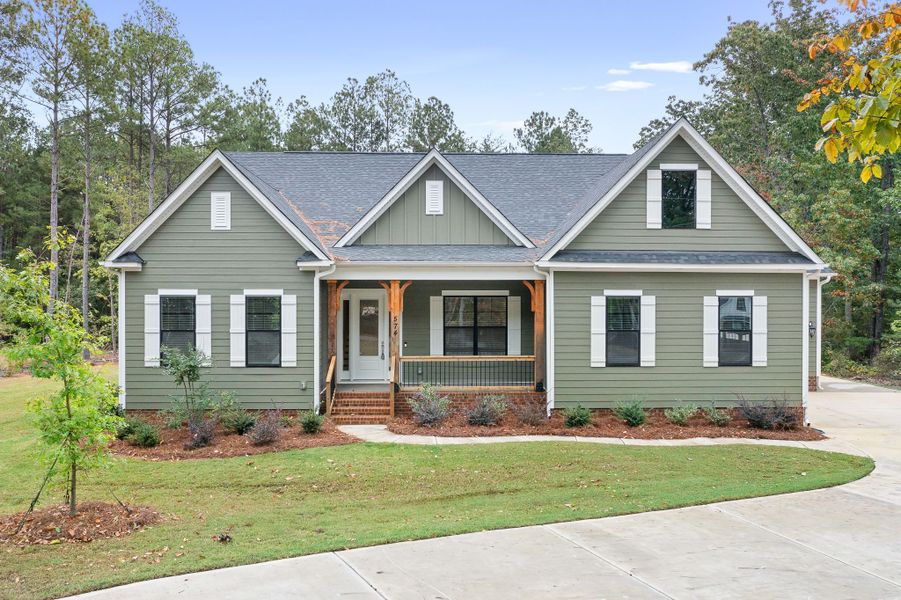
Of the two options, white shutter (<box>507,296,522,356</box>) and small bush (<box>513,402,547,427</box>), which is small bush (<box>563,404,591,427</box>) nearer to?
small bush (<box>513,402,547,427</box>)

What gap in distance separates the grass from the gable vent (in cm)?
592

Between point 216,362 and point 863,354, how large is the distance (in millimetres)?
26712

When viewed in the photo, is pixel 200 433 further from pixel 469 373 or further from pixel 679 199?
pixel 679 199

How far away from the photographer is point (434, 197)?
1559 cm

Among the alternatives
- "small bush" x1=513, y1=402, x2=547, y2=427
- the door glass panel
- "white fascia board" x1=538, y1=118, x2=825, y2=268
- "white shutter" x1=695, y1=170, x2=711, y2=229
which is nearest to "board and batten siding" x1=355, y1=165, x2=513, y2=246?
the door glass panel

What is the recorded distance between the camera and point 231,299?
47.0ft

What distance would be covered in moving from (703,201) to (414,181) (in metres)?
6.30

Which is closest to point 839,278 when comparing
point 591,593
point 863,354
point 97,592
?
point 863,354

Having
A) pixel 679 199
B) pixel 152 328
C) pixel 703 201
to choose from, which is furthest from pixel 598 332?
pixel 152 328

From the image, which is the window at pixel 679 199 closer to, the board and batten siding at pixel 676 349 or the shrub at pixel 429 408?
the board and batten siding at pixel 676 349

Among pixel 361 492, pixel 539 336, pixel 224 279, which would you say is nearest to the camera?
pixel 361 492

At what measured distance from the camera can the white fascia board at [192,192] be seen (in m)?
13.9

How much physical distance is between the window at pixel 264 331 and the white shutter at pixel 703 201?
358 inches

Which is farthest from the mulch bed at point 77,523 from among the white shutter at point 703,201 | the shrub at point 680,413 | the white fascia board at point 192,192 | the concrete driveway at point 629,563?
the white shutter at point 703,201
